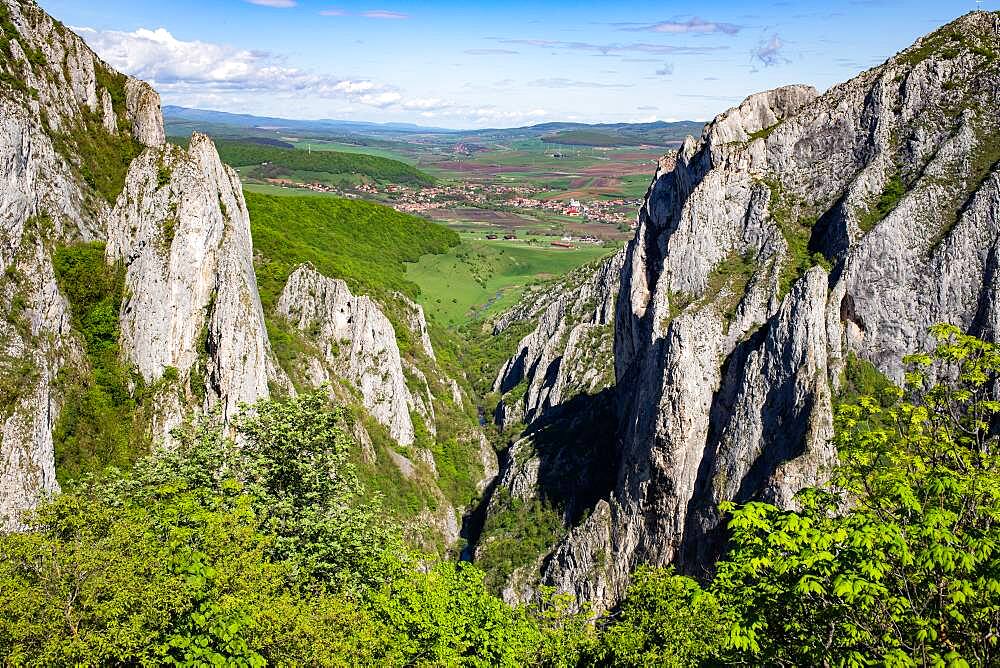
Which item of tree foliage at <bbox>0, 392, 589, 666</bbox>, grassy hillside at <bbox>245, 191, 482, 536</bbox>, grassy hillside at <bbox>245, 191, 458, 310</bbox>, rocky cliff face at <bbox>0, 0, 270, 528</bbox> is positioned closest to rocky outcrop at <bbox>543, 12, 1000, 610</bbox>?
grassy hillside at <bbox>245, 191, 482, 536</bbox>

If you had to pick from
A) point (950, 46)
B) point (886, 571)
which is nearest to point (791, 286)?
point (950, 46)

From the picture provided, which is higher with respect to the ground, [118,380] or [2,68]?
[2,68]

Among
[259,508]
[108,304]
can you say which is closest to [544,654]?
[259,508]

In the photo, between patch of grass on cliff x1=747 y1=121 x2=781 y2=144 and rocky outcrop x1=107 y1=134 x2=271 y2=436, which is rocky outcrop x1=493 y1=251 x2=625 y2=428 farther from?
rocky outcrop x1=107 y1=134 x2=271 y2=436

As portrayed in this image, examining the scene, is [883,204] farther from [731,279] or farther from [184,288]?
[184,288]

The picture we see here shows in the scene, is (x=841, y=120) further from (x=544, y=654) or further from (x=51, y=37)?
(x=51, y=37)

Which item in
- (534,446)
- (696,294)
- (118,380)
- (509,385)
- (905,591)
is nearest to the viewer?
(905,591)

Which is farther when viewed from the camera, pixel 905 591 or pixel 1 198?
pixel 1 198
